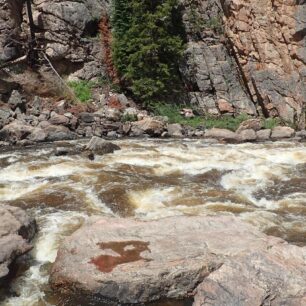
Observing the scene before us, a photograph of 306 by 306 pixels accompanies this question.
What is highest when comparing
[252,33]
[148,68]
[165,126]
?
[252,33]

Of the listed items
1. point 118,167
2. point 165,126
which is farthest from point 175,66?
point 118,167

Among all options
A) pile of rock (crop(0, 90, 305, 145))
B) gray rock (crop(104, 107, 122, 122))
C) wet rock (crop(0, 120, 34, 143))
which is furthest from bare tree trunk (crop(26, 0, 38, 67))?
wet rock (crop(0, 120, 34, 143))

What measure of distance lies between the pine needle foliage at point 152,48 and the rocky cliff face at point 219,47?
88 cm

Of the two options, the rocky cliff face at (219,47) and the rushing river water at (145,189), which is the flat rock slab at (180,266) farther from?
the rocky cliff face at (219,47)

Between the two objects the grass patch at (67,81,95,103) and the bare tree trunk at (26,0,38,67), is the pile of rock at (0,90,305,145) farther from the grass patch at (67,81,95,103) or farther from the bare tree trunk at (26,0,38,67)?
the bare tree trunk at (26,0,38,67)

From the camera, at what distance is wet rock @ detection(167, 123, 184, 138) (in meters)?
19.7

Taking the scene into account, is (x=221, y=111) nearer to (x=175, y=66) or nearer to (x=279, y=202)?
(x=175, y=66)

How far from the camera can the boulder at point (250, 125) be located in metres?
19.9

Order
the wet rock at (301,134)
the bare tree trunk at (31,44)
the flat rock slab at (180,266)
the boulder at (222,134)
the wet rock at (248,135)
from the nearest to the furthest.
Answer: the flat rock slab at (180,266)
the wet rock at (248,135)
the boulder at (222,134)
the wet rock at (301,134)
the bare tree trunk at (31,44)

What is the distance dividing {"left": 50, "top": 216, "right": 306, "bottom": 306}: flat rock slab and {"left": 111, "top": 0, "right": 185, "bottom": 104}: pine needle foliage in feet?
53.2

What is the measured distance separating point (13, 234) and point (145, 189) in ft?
14.8

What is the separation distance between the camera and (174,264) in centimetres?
589

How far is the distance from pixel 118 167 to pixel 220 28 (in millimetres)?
13692

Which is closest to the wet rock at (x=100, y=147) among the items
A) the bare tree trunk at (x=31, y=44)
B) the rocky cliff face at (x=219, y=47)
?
the rocky cliff face at (x=219, y=47)
